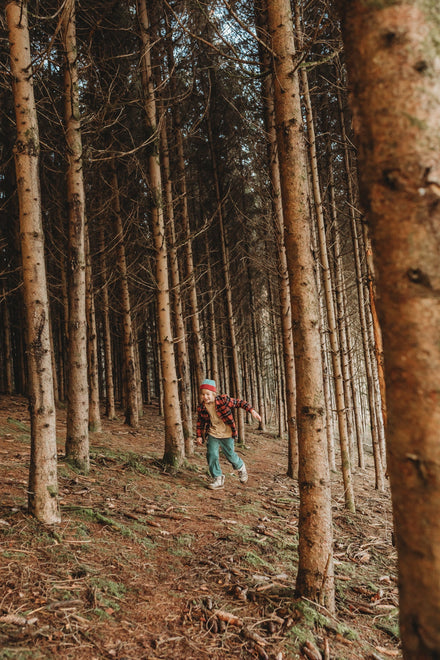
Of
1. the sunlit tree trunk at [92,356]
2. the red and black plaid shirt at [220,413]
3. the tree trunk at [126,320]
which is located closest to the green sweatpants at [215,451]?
the red and black plaid shirt at [220,413]

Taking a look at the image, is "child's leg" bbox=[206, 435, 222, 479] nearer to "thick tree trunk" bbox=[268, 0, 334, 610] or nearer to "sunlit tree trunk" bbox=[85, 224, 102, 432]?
"thick tree trunk" bbox=[268, 0, 334, 610]

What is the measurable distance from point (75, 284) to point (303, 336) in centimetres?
427

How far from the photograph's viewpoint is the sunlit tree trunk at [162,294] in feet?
24.9

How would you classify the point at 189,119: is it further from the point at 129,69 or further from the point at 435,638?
the point at 435,638

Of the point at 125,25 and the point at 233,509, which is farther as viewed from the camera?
the point at 125,25

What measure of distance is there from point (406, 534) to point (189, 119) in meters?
13.3

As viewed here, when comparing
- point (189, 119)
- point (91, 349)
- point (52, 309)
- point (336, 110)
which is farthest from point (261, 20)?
point (52, 309)

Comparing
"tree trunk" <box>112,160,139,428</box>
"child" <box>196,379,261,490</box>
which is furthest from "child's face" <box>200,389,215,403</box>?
"tree trunk" <box>112,160,139,428</box>

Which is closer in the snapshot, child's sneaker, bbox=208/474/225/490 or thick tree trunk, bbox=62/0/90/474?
thick tree trunk, bbox=62/0/90/474

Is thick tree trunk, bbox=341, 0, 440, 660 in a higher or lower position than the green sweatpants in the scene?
higher

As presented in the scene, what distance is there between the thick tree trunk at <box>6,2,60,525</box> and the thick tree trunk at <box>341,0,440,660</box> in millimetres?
3589

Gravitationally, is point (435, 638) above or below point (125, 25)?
Result: below

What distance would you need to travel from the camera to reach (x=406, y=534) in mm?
1094

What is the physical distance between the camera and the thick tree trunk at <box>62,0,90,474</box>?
6281 mm
